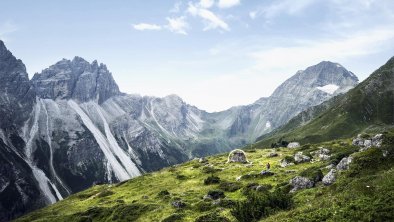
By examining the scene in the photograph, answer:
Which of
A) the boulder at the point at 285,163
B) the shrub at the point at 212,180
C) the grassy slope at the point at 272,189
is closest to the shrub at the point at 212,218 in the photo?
the grassy slope at the point at 272,189

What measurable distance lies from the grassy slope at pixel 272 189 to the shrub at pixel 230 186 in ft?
6.23

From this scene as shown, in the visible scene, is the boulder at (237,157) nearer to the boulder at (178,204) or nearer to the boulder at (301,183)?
the boulder at (178,204)

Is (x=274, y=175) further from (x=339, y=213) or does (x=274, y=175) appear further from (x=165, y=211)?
(x=339, y=213)

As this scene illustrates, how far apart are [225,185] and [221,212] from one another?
19.9 m

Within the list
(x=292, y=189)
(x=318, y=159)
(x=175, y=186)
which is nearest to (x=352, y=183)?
(x=292, y=189)

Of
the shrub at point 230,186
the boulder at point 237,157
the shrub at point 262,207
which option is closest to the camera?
the shrub at point 262,207

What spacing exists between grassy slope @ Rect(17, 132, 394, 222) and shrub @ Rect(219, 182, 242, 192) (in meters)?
1.90

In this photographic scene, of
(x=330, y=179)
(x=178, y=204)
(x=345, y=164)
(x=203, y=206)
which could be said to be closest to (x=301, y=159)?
(x=203, y=206)

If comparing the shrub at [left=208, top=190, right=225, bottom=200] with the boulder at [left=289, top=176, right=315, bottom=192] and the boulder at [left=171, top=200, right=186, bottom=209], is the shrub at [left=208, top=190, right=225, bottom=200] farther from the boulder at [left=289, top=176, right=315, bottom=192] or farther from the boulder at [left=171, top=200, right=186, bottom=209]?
the boulder at [left=289, top=176, right=315, bottom=192]

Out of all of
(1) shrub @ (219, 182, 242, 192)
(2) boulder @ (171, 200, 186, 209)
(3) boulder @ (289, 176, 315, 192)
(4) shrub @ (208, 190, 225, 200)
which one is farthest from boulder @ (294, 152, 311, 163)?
(2) boulder @ (171, 200, 186, 209)

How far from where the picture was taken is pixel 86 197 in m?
114

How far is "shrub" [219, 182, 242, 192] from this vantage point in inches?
2827

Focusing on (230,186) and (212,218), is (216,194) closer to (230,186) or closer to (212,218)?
(230,186)

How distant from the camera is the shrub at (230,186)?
236 ft
